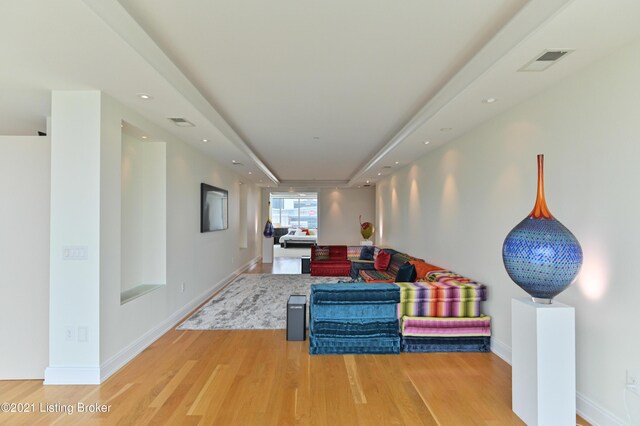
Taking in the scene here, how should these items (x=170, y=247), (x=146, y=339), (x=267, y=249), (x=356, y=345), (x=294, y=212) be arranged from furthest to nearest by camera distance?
(x=294, y=212)
(x=267, y=249)
(x=170, y=247)
(x=146, y=339)
(x=356, y=345)

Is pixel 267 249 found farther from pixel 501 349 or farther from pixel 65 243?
pixel 501 349

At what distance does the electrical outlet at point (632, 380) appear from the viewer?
1.97m

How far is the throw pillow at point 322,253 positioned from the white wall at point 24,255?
5.81 m

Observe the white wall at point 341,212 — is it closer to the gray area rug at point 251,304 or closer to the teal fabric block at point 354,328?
the gray area rug at point 251,304

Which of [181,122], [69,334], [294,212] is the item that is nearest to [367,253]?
[181,122]

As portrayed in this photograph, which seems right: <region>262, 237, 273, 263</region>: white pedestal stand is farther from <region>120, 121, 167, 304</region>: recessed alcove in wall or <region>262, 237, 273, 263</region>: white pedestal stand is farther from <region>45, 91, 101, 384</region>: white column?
<region>45, 91, 101, 384</region>: white column

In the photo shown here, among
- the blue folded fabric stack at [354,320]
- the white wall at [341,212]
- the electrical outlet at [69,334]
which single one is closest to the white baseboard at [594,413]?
the blue folded fabric stack at [354,320]

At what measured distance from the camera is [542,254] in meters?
2.10

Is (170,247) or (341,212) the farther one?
(341,212)

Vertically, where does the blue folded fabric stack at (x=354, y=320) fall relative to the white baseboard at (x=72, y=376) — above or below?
above

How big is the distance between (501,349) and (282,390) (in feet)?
7.37

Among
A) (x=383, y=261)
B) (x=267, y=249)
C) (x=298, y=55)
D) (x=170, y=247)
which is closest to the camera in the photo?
(x=298, y=55)

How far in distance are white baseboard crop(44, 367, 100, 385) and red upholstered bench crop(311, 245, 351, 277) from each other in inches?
221

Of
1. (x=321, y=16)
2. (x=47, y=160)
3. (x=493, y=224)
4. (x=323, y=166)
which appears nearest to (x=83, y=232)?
(x=47, y=160)
